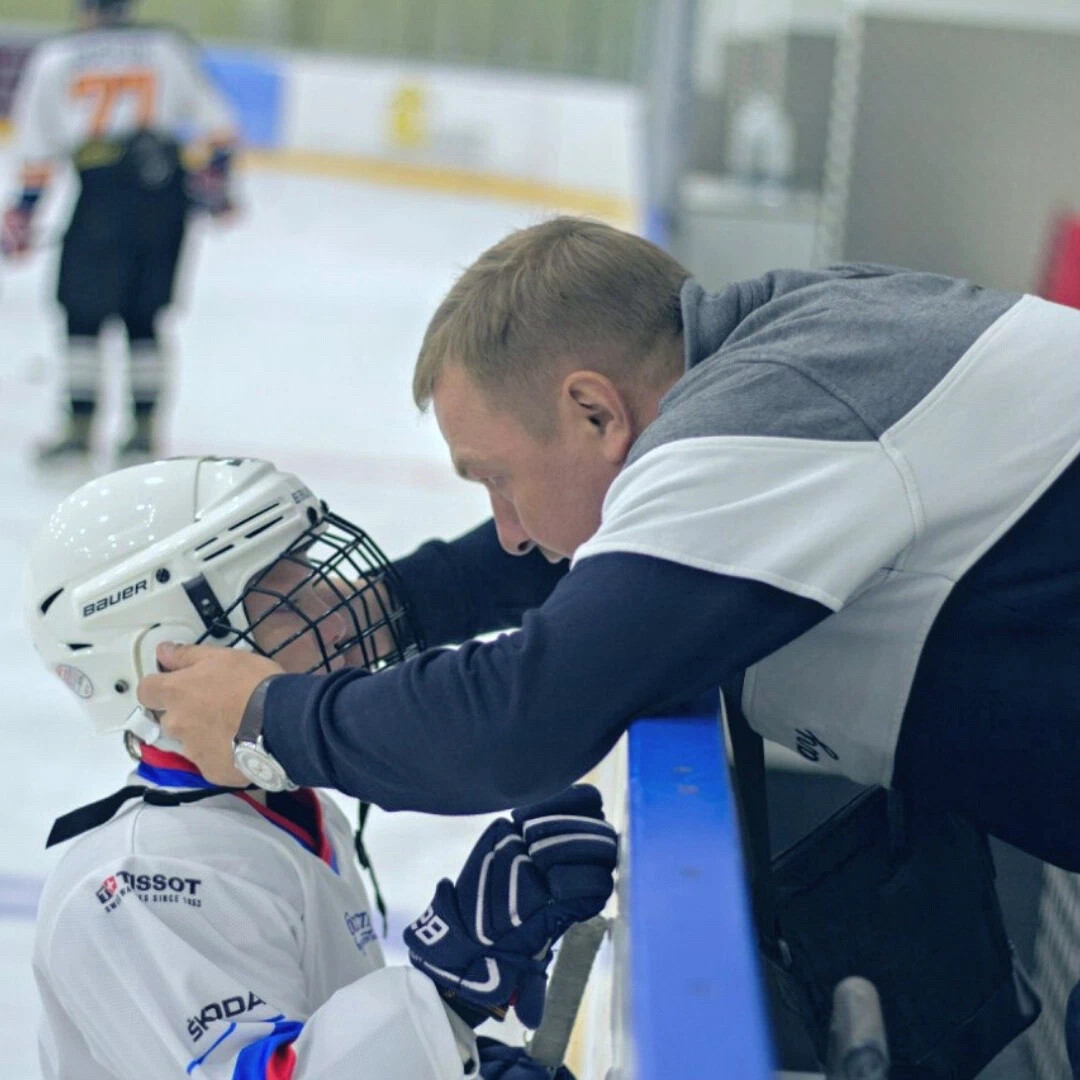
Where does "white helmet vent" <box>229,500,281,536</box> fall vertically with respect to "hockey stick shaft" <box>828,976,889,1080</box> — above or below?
above

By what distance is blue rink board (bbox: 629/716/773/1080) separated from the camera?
698mm

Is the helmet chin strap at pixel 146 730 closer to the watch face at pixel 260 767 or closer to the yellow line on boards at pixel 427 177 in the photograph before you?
the watch face at pixel 260 767

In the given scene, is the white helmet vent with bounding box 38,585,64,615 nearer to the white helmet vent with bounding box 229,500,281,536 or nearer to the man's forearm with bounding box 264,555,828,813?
the white helmet vent with bounding box 229,500,281,536

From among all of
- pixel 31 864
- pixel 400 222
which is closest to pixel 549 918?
pixel 31 864

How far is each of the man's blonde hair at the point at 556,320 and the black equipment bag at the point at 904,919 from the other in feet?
0.99

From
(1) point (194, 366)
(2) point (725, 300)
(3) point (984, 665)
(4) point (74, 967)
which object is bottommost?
(1) point (194, 366)

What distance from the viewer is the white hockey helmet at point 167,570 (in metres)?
1.44

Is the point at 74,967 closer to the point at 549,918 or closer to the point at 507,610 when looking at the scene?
the point at 549,918

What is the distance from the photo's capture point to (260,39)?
12.5 metres

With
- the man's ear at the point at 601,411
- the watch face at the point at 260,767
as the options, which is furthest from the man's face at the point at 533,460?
the watch face at the point at 260,767

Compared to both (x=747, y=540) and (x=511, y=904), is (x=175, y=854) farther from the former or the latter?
(x=747, y=540)

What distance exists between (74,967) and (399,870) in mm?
1551

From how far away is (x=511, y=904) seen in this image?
1202mm

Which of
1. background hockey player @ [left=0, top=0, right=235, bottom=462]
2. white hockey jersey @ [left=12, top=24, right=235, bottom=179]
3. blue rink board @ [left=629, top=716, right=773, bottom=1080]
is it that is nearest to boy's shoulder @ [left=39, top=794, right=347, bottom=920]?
blue rink board @ [left=629, top=716, right=773, bottom=1080]
